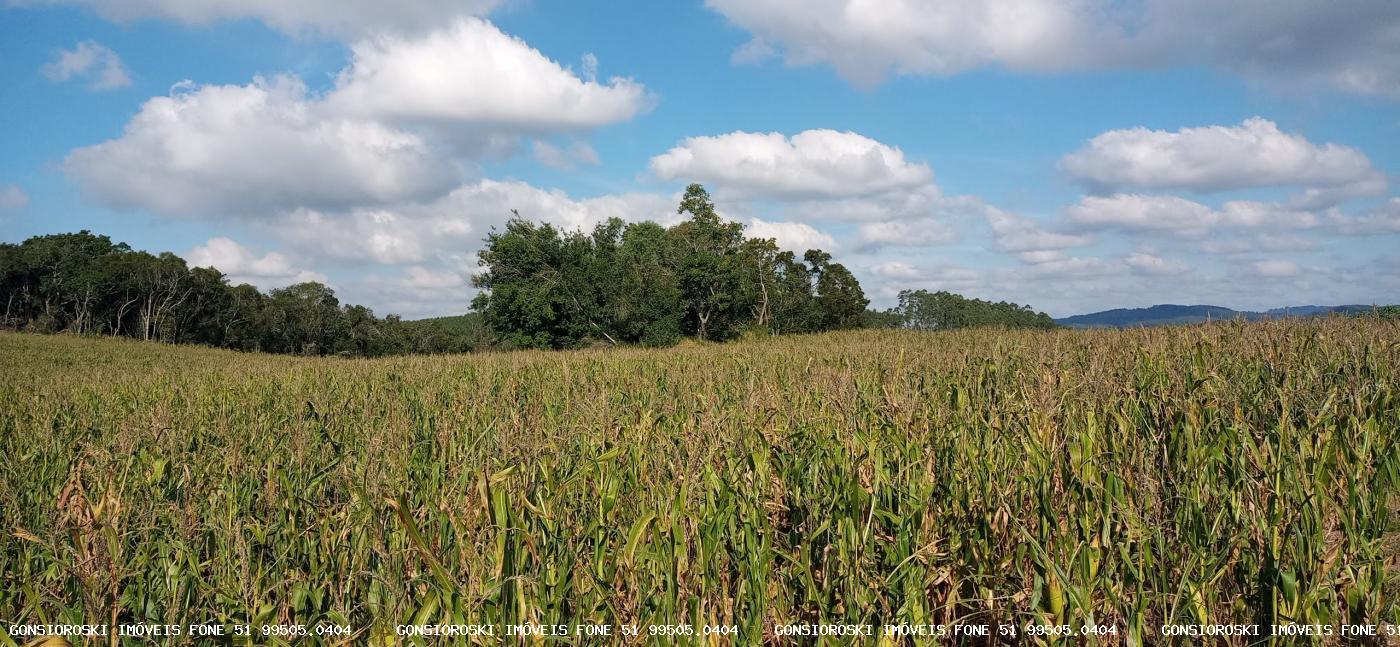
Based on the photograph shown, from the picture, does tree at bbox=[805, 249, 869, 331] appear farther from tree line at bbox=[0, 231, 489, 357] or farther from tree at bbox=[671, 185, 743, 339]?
tree line at bbox=[0, 231, 489, 357]

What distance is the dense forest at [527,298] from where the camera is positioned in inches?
1320

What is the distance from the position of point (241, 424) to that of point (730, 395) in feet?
15.8

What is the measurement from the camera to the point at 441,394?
9.56 meters

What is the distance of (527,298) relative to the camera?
32719 millimetres

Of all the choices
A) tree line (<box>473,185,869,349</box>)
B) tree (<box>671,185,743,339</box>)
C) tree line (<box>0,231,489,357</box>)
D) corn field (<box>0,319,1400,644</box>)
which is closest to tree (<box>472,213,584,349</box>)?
tree line (<box>473,185,869,349</box>)

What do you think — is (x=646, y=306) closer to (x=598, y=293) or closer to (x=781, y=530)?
(x=598, y=293)

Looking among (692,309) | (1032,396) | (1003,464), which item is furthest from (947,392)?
(692,309)

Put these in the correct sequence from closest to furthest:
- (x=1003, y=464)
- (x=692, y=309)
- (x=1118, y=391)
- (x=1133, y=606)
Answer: (x=1133, y=606) < (x=1003, y=464) < (x=1118, y=391) < (x=692, y=309)

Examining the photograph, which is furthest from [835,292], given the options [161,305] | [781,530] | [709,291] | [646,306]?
[161,305]

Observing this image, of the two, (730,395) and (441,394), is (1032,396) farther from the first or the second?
(441,394)

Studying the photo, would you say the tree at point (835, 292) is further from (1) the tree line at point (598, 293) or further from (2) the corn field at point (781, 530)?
(2) the corn field at point (781, 530)

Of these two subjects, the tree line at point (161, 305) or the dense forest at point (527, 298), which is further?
the tree line at point (161, 305)

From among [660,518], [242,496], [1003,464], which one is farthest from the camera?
[242,496]

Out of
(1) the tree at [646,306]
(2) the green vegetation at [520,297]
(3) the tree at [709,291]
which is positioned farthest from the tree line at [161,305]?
(1) the tree at [646,306]
